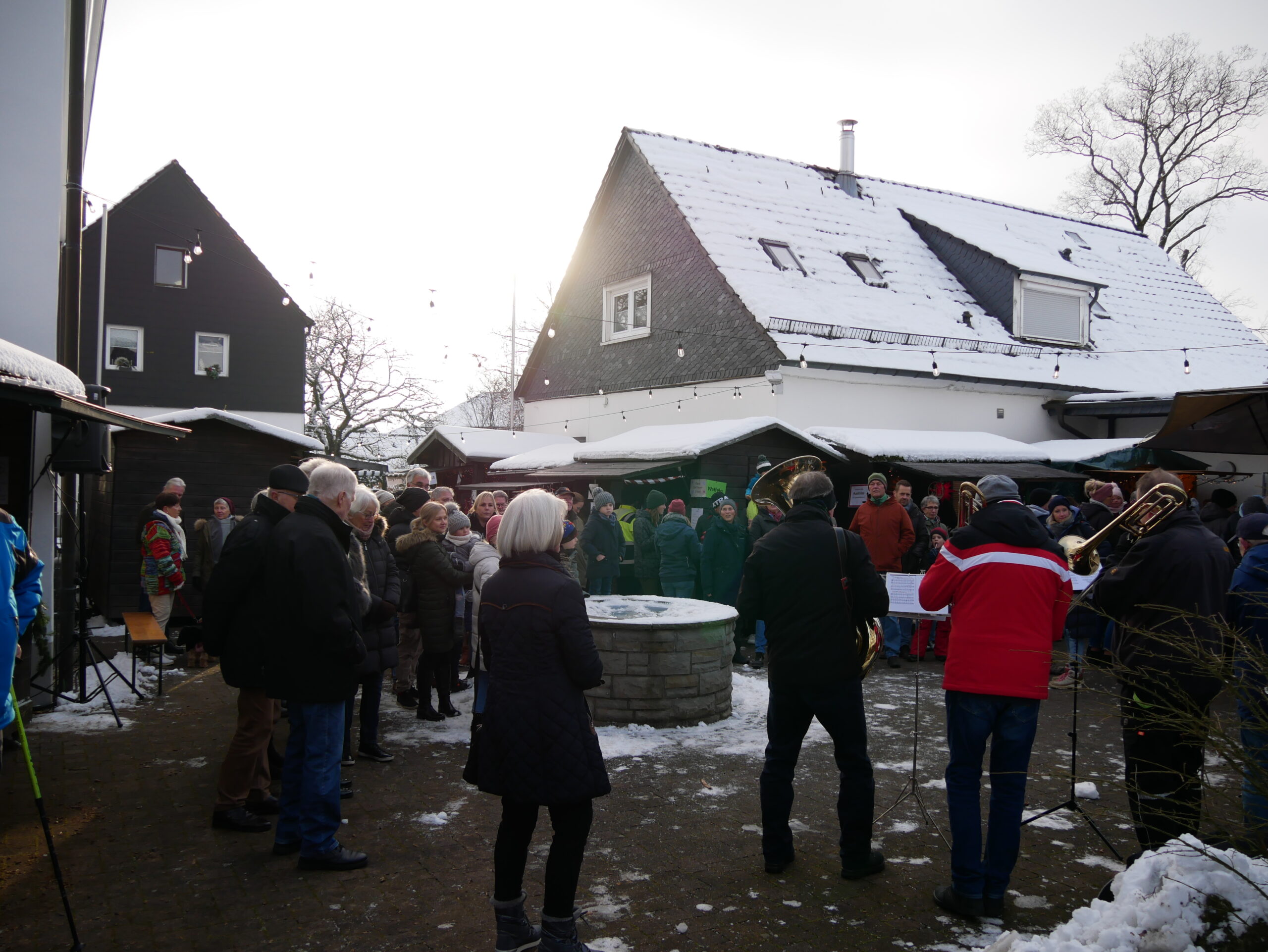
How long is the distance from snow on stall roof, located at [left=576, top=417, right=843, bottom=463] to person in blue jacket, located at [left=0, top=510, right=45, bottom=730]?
9378 millimetres

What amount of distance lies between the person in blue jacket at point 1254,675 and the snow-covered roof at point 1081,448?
10.4m

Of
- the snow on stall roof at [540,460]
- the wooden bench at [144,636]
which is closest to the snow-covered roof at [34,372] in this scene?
the wooden bench at [144,636]

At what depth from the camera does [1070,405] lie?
18734mm

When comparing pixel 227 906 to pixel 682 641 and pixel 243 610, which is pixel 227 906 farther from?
pixel 682 641

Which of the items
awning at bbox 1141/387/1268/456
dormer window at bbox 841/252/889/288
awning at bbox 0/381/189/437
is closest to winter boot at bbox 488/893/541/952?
awning at bbox 0/381/189/437

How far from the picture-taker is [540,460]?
17.4m

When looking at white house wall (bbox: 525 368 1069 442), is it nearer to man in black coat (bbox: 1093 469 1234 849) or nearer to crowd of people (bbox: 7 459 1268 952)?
crowd of people (bbox: 7 459 1268 952)

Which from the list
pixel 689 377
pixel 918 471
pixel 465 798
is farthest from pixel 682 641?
pixel 689 377

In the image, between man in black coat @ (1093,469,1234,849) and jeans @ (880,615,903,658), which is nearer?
man in black coat @ (1093,469,1234,849)

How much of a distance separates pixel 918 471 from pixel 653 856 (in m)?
10.8

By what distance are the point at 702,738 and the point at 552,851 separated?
3410 millimetres

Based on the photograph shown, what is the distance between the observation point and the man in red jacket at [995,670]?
13.5 ft

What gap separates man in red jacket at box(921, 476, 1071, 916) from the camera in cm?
412

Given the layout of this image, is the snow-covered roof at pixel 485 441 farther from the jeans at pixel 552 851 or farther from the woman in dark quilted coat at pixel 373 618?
the jeans at pixel 552 851
